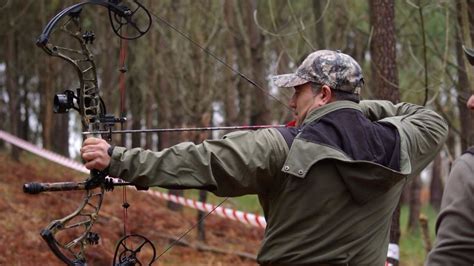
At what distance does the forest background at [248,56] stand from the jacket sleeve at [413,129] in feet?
9.63

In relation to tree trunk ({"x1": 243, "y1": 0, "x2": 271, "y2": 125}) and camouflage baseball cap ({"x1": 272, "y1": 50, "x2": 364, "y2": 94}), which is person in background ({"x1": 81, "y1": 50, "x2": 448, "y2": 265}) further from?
tree trunk ({"x1": 243, "y1": 0, "x2": 271, "y2": 125})

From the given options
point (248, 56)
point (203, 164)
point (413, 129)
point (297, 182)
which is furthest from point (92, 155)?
point (248, 56)

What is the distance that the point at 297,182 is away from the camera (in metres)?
3.85

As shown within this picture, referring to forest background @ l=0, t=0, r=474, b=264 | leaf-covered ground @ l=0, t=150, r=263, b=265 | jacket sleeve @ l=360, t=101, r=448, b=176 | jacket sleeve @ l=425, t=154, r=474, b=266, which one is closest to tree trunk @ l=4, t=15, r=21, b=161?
forest background @ l=0, t=0, r=474, b=264

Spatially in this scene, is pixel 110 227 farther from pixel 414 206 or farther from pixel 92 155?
pixel 92 155

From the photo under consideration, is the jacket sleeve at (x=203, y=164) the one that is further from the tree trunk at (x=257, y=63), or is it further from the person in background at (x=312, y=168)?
the tree trunk at (x=257, y=63)

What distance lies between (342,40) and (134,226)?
5.42 metres

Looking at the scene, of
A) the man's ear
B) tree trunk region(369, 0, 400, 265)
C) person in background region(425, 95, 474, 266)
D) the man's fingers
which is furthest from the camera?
tree trunk region(369, 0, 400, 265)

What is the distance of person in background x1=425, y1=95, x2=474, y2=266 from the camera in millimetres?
2844

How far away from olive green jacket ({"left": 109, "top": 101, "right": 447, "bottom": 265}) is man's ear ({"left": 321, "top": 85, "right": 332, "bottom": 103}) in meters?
0.07

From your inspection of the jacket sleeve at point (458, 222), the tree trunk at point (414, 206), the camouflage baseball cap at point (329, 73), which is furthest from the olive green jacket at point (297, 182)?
the tree trunk at point (414, 206)

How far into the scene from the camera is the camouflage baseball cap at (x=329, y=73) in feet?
13.4

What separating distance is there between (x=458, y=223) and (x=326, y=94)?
4.46ft

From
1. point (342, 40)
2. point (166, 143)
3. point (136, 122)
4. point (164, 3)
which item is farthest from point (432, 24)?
point (136, 122)
